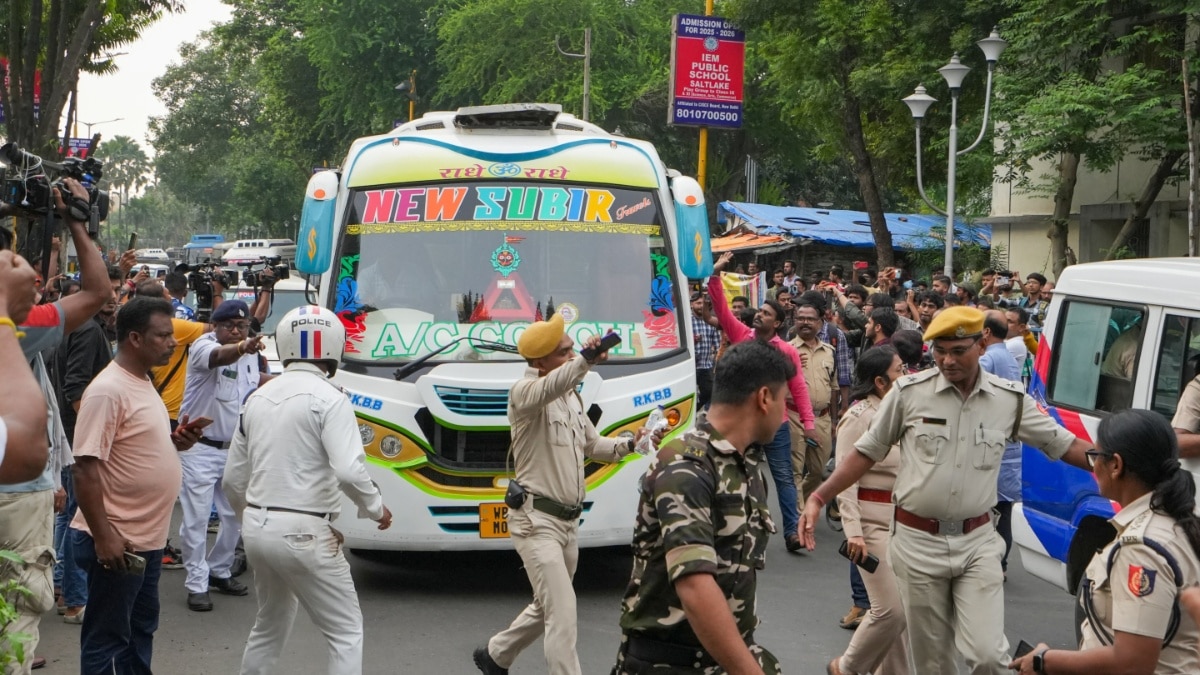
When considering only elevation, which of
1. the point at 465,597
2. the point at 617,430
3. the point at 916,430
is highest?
the point at 916,430

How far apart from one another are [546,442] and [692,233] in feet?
8.68

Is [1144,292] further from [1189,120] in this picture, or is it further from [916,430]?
[1189,120]

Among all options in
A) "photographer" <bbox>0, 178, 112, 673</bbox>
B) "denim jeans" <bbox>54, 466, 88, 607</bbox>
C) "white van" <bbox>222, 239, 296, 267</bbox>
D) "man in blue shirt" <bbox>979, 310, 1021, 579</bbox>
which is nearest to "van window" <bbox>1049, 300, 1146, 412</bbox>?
"man in blue shirt" <bbox>979, 310, 1021, 579</bbox>

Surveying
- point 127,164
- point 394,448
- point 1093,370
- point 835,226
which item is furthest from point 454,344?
point 127,164

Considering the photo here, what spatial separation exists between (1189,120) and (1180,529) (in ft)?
47.6

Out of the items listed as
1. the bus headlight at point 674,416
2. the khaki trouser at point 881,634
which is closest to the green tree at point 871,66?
the bus headlight at point 674,416

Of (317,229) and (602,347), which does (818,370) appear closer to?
(317,229)

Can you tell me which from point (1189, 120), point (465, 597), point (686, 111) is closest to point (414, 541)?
point (465, 597)

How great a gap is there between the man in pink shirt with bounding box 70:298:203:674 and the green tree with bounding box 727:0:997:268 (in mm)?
17105

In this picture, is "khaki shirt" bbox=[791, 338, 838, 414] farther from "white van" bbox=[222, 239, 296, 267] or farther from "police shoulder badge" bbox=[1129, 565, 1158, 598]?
"white van" bbox=[222, 239, 296, 267]

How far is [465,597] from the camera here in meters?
8.34

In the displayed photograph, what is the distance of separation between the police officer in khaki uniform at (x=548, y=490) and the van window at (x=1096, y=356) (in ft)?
7.93

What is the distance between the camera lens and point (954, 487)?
5367 millimetres

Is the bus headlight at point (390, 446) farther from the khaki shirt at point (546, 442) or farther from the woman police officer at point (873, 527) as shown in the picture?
the woman police officer at point (873, 527)
